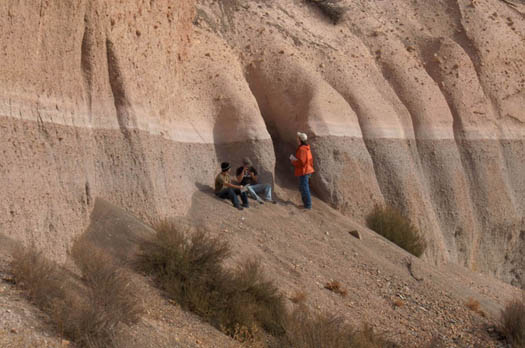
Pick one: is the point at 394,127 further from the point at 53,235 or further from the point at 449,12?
the point at 53,235

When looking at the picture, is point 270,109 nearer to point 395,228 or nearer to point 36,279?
point 395,228

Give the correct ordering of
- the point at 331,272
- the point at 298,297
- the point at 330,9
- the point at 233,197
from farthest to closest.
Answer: the point at 330,9, the point at 233,197, the point at 331,272, the point at 298,297

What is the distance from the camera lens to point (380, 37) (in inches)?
734

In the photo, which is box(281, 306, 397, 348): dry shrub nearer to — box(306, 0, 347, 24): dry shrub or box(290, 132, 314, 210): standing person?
box(290, 132, 314, 210): standing person

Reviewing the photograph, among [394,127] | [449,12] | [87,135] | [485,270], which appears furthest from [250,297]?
[449,12]

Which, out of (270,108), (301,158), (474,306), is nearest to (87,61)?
(301,158)

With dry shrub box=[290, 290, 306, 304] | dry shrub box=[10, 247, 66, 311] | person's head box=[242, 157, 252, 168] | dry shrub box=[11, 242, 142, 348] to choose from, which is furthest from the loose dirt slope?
dry shrub box=[10, 247, 66, 311]

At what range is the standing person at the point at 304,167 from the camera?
43.7 feet

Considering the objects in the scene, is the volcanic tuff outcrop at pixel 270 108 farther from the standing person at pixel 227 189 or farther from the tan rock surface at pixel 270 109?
the standing person at pixel 227 189

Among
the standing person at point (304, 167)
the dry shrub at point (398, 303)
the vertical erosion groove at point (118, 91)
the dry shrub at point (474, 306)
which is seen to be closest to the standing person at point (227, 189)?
the standing person at point (304, 167)

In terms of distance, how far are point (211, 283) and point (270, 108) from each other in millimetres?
7778

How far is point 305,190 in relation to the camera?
13.4 metres

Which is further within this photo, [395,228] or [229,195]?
[395,228]

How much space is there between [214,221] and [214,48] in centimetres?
521
